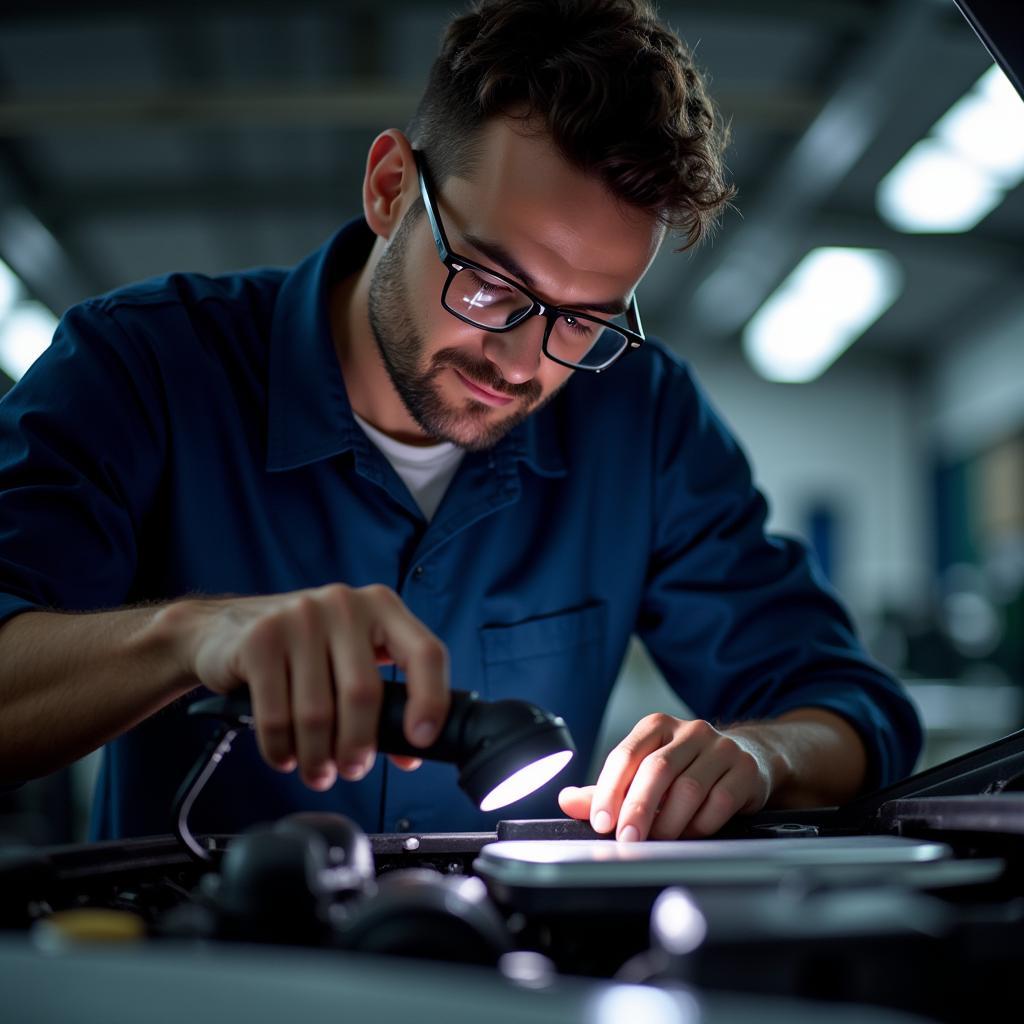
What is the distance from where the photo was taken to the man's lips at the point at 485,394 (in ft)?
3.70

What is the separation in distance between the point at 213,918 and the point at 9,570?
533 millimetres

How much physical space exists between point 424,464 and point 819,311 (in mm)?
6141

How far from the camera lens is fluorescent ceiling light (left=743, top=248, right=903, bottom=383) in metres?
6.15

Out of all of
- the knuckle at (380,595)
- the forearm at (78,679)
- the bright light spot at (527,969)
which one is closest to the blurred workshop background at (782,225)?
the forearm at (78,679)

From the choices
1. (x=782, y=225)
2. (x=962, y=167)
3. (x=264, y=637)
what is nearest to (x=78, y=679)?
(x=264, y=637)

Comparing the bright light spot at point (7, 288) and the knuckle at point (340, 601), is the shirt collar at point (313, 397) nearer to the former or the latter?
the knuckle at point (340, 601)

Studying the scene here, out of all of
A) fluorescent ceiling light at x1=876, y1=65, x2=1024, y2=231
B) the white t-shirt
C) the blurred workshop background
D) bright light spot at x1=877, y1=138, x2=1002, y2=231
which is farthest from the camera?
bright light spot at x1=877, y1=138, x2=1002, y2=231

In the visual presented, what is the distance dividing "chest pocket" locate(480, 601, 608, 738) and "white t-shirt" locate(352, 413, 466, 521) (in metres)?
0.18

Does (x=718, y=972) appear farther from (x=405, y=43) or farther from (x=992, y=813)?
(x=405, y=43)

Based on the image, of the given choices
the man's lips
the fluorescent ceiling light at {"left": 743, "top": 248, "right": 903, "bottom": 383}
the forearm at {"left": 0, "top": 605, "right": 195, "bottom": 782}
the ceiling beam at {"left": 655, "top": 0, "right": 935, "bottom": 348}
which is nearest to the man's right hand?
the forearm at {"left": 0, "top": 605, "right": 195, "bottom": 782}

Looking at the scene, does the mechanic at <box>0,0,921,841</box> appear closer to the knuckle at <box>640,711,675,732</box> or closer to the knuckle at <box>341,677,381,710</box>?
the knuckle at <box>640,711,675,732</box>

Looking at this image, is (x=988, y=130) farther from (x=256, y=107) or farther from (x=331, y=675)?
(x=331, y=675)

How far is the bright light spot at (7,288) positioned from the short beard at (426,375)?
4223 millimetres

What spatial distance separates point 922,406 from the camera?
8391 mm
